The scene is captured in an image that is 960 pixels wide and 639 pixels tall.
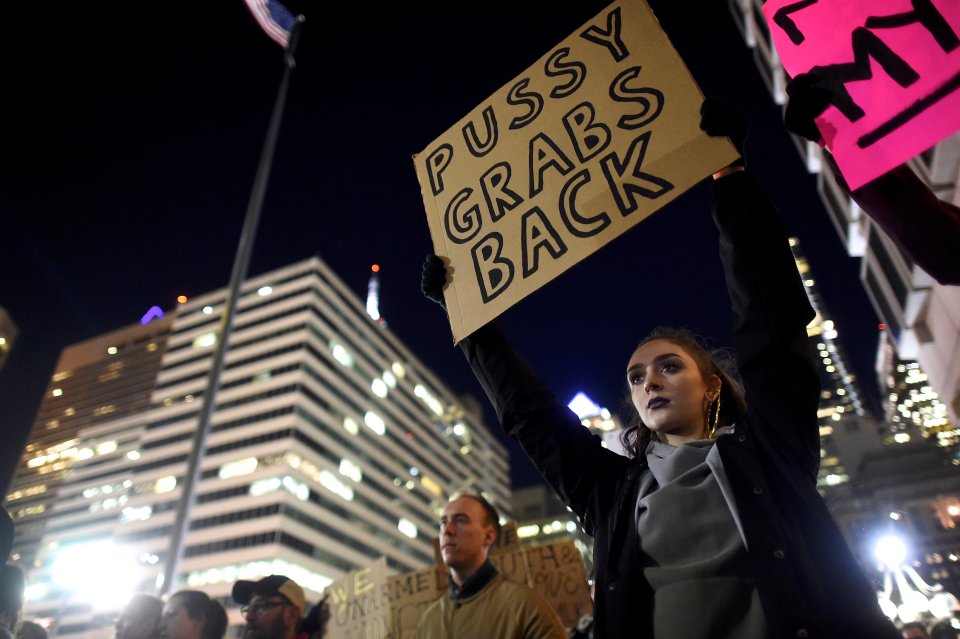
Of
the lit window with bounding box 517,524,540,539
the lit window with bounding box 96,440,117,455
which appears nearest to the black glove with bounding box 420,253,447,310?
→ the lit window with bounding box 517,524,540,539

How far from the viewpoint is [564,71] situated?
117 inches

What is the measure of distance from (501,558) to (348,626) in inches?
88.5

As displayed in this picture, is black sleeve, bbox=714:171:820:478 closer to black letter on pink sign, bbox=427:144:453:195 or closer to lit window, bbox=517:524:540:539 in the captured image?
black letter on pink sign, bbox=427:144:453:195

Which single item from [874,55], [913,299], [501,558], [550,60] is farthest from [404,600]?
[913,299]

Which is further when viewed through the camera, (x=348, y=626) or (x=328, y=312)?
(x=328, y=312)

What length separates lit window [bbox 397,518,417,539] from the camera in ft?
288

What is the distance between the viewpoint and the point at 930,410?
A: 2290 inches

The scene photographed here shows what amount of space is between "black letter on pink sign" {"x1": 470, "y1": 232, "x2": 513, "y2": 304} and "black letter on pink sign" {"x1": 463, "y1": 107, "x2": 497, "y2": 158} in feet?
1.89

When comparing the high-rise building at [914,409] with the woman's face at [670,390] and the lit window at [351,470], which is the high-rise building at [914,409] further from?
the lit window at [351,470]

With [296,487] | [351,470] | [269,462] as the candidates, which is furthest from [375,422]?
[296,487]

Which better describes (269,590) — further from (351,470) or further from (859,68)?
(351,470)

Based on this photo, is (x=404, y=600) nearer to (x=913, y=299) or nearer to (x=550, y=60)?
(x=550, y=60)

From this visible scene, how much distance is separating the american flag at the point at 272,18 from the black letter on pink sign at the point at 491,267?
701 inches

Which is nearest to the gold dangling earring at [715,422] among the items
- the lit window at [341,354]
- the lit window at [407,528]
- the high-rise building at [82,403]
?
the lit window at [341,354]
